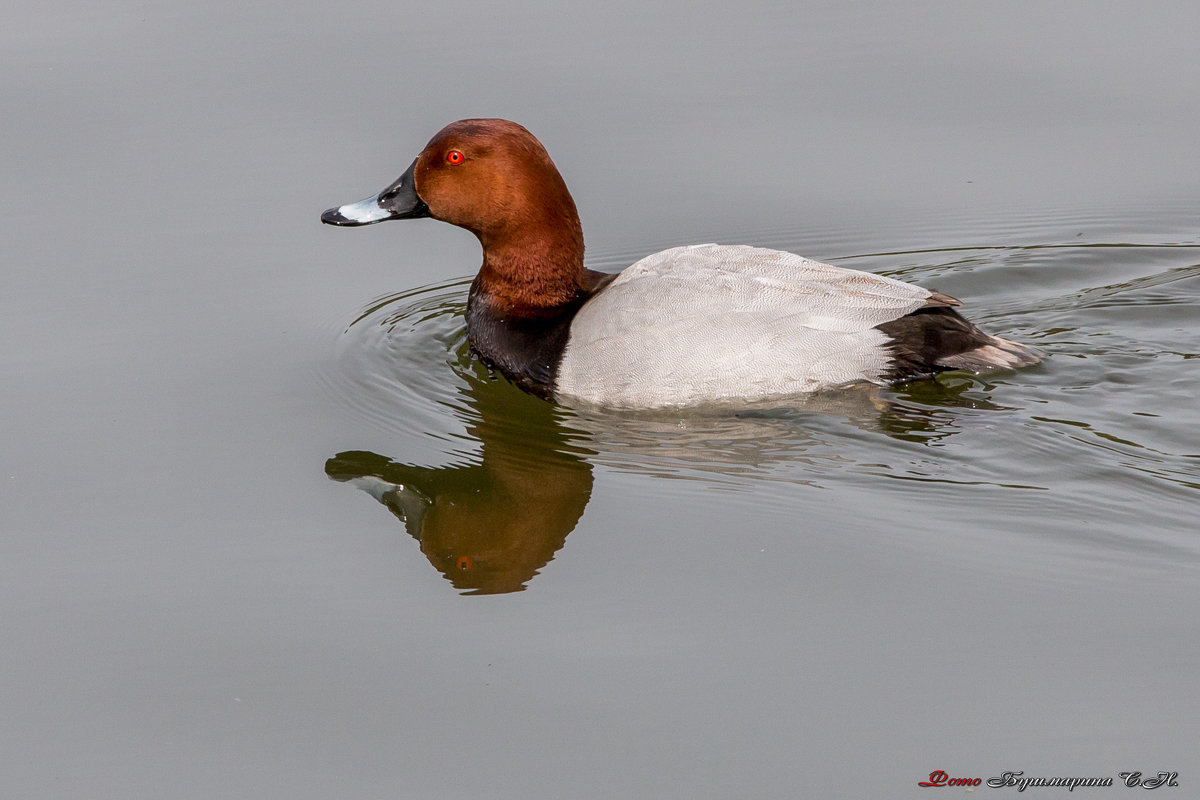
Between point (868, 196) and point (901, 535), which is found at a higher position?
point (868, 196)

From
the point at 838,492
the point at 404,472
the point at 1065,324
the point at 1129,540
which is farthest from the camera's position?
the point at 1065,324

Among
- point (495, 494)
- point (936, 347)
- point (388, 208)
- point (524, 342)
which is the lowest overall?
point (495, 494)

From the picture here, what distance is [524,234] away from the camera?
21.9ft

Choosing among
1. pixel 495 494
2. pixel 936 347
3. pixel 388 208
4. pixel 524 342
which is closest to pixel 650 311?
pixel 524 342

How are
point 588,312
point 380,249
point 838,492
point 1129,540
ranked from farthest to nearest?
point 380,249 → point 588,312 → point 838,492 → point 1129,540

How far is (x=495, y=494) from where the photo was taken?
585cm

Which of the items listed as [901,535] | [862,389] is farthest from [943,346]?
[901,535]

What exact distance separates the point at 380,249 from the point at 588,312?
6.62 ft

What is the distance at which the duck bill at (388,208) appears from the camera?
6.80 m

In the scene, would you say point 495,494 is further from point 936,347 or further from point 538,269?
point 936,347

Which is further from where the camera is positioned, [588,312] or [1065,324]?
[1065,324]

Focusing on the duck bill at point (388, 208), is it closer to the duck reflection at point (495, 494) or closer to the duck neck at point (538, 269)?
the duck neck at point (538, 269)

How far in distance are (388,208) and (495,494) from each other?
1689 mm

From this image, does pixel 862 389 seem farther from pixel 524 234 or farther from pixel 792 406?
pixel 524 234
